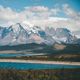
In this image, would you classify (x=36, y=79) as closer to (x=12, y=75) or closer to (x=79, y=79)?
(x=12, y=75)

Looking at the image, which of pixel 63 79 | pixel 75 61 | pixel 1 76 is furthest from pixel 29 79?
pixel 75 61

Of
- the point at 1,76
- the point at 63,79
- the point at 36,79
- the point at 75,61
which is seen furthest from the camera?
the point at 75,61

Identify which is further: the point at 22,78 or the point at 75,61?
the point at 75,61

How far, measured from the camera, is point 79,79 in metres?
20.3

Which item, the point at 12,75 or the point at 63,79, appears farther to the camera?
the point at 63,79

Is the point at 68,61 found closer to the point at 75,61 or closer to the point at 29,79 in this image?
the point at 75,61

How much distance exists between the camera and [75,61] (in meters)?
53.5

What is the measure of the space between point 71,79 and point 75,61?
3363 cm

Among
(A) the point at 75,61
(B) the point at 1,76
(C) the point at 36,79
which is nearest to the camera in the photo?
(B) the point at 1,76

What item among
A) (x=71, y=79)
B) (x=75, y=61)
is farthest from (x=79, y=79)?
(x=75, y=61)

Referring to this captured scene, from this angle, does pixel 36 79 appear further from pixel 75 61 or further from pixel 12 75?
pixel 75 61

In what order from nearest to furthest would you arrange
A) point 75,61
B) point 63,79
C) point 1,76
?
point 1,76 → point 63,79 → point 75,61

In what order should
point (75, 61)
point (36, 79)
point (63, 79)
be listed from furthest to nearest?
point (75, 61) < point (63, 79) < point (36, 79)

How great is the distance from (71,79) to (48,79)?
9.51ft
